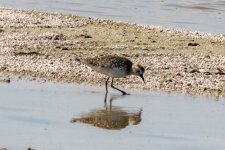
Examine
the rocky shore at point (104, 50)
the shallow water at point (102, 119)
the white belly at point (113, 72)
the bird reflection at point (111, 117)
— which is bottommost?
the bird reflection at point (111, 117)

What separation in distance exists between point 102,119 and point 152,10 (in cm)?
1615

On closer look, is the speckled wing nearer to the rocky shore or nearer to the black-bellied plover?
the black-bellied plover

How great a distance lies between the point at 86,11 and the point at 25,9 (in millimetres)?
1989

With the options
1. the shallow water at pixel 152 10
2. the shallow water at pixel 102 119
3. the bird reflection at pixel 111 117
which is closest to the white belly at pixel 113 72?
the shallow water at pixel 102 119

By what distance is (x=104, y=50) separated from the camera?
18.3m

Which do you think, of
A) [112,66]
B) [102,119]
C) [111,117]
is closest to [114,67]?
[112,66]

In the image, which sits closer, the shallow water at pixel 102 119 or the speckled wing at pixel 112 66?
the shallow water at pixel 102 119

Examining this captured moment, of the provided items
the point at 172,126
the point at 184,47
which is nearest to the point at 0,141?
the point at 172,126

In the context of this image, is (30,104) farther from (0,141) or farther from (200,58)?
(200,58)

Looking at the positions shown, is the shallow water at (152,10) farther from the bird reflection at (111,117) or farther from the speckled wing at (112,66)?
the bird reflection at (111,117)

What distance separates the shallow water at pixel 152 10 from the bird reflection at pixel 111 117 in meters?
10.5

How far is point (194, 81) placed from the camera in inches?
594

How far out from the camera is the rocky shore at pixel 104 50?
15164mm

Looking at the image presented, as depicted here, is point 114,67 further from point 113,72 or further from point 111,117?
point 111,117
